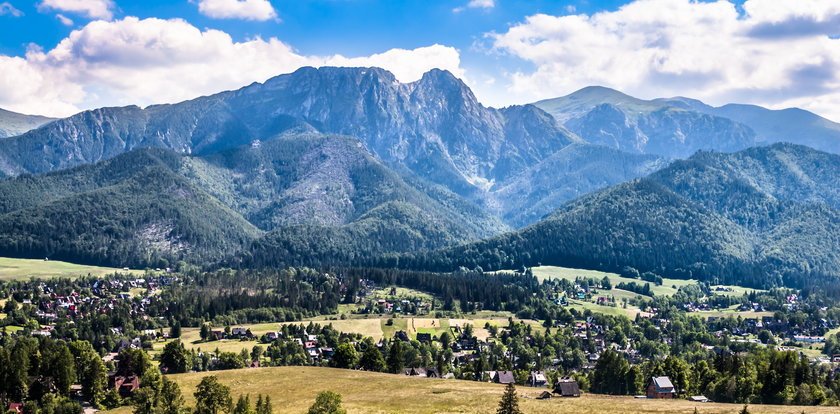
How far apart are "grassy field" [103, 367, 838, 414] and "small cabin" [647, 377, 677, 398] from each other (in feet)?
42.0

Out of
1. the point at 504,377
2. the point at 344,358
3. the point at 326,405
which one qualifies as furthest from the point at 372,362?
the point at 326,405

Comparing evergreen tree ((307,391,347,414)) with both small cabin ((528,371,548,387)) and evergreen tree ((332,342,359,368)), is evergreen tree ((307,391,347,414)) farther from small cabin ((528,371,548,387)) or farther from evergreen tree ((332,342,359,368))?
small cabin ((528,371,548,387))

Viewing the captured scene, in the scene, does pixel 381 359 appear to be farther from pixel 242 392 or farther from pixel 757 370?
pixel 757 370

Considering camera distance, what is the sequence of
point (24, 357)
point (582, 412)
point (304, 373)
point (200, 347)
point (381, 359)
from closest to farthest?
point (582, 412) → point (24, 357) → point (304, 373) → point (381, 359) → point (200, 347)

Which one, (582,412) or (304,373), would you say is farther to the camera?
(304,373)

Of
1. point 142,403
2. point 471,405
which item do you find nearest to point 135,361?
point 142,403

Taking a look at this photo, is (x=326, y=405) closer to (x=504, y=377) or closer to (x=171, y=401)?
(x=171, y=401)

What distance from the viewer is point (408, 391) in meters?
110

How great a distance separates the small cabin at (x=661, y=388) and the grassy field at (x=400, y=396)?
12800 mm

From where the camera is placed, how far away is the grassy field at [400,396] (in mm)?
94000

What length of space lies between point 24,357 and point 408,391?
58.6 metres

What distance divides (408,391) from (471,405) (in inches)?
592

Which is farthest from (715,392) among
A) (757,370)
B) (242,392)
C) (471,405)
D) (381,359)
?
(242,392)

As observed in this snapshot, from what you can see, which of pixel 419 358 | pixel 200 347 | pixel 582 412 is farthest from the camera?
pixel 200 347
